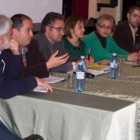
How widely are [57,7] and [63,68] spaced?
7.81ft

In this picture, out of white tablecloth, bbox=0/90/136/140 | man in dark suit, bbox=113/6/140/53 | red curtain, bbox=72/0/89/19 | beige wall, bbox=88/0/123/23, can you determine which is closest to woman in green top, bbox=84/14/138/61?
man in dark suit, bbox=113/6/140/53

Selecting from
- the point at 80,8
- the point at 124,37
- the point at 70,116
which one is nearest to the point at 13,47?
the point at 70,116

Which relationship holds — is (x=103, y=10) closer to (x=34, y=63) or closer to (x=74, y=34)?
(x=74, y=34)

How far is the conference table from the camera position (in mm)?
1979

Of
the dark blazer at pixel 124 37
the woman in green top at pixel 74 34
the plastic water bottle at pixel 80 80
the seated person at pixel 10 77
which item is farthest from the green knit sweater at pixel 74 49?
the plastic water bottle at pixel 80 80

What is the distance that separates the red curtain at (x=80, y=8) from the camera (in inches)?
242

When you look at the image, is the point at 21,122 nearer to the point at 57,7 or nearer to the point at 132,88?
the point at 132,88

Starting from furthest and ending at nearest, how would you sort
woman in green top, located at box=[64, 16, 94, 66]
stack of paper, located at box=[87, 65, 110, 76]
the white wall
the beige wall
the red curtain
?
the beige wall
the red curtain
the white wall
woman in green top, located at box=[64, 16, 94, 66]
stack of paper, located at box=[87, 65, 110, 76]

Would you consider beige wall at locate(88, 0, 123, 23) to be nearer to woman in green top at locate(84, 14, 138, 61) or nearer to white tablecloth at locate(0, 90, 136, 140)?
woman in green top at locate(84, 14, 138, 61)

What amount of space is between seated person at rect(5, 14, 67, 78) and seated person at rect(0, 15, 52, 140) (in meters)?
0.13

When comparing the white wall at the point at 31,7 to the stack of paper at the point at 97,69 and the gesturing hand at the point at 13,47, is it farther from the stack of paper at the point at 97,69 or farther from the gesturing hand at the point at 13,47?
the gesturing hand at the point at 13,47

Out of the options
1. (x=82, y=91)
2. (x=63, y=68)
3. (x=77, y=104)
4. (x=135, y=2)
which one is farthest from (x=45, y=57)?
(x=135, y=2)

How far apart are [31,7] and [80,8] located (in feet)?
5.48

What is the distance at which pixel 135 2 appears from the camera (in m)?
7.85
